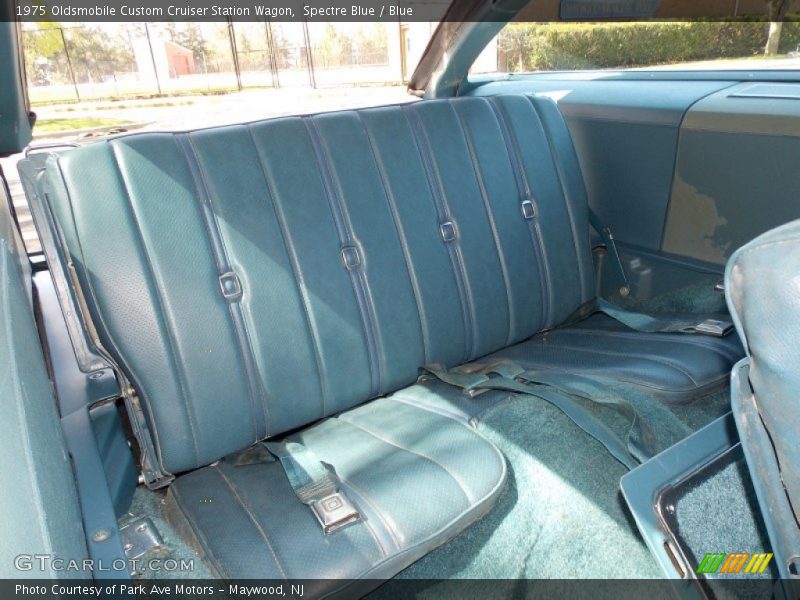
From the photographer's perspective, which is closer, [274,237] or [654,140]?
[274,237]

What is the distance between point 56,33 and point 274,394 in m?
0.99

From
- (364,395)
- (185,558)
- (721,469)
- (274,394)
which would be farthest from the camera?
(364,395)

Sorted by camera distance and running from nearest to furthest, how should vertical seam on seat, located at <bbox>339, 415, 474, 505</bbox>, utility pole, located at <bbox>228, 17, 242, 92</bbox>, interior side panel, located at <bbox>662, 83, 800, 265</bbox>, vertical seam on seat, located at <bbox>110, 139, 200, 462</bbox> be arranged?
vertical seam on seat, located at <bbox>339, 415, 474, 505</bbox>, vertical seam on seat, located at <bbox>110, 139, 200, 462</bbox>, utility pole, located at <bbox>228, 17, 242, 92</bbox>, interior side panel, located at <bbox>662, 83, 800, 265</bbox>

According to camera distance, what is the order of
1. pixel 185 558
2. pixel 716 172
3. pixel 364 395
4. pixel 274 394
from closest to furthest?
pixel 185 558 < pixel 274 394 < pixel 364 395 < pixel 716 172

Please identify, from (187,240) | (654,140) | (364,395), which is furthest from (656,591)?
(654,140)

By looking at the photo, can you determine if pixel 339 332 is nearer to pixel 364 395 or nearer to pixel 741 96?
pixel 364 395

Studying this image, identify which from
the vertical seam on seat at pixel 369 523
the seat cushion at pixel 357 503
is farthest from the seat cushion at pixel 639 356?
the vertical seam on seat at pixel 369 523

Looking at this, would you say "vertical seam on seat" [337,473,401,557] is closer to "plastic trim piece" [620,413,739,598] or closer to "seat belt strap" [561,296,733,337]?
"plastic trim piece" [620,413,739,598]

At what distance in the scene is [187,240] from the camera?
4.82 feet

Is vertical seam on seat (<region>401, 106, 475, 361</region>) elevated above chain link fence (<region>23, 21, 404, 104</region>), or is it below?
below

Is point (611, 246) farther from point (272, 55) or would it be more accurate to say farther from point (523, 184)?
point (272, 55)

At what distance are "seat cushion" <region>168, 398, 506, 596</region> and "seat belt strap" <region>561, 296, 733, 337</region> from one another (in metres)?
0.78

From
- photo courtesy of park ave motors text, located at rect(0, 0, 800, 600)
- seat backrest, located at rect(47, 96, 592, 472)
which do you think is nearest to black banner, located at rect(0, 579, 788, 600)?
photo courtesy of park ave motors text, located at rect(0, 0, 800, 600)

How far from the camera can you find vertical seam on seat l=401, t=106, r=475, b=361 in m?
1.83
